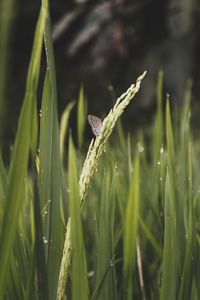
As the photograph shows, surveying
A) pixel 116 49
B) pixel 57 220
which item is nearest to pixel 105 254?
pixel 57 220

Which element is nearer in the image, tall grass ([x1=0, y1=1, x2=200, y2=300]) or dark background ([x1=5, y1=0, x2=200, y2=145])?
tall grass ([x1=0, y1=1, x2=200, y2=300])

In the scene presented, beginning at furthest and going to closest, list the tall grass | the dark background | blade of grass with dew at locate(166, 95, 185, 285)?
the dark background
blade of grass with dew at locate(166, 95, 185, 285)
the tall grass

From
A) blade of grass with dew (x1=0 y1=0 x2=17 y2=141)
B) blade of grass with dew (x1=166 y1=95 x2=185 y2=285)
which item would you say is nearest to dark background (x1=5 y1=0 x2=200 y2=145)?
blade of grass with dew (x1=166 y1=95 x2=185 y2=285)

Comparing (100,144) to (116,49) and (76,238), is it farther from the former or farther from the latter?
(116,49)

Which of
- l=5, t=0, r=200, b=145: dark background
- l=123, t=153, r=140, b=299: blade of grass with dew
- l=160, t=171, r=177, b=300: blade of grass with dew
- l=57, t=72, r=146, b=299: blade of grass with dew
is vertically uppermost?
l=5, t=0, r=200, b=145: dark background

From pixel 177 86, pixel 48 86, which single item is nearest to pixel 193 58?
pixel 177 86

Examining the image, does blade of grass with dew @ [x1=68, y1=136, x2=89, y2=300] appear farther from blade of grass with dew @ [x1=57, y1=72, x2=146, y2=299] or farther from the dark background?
the dark background
